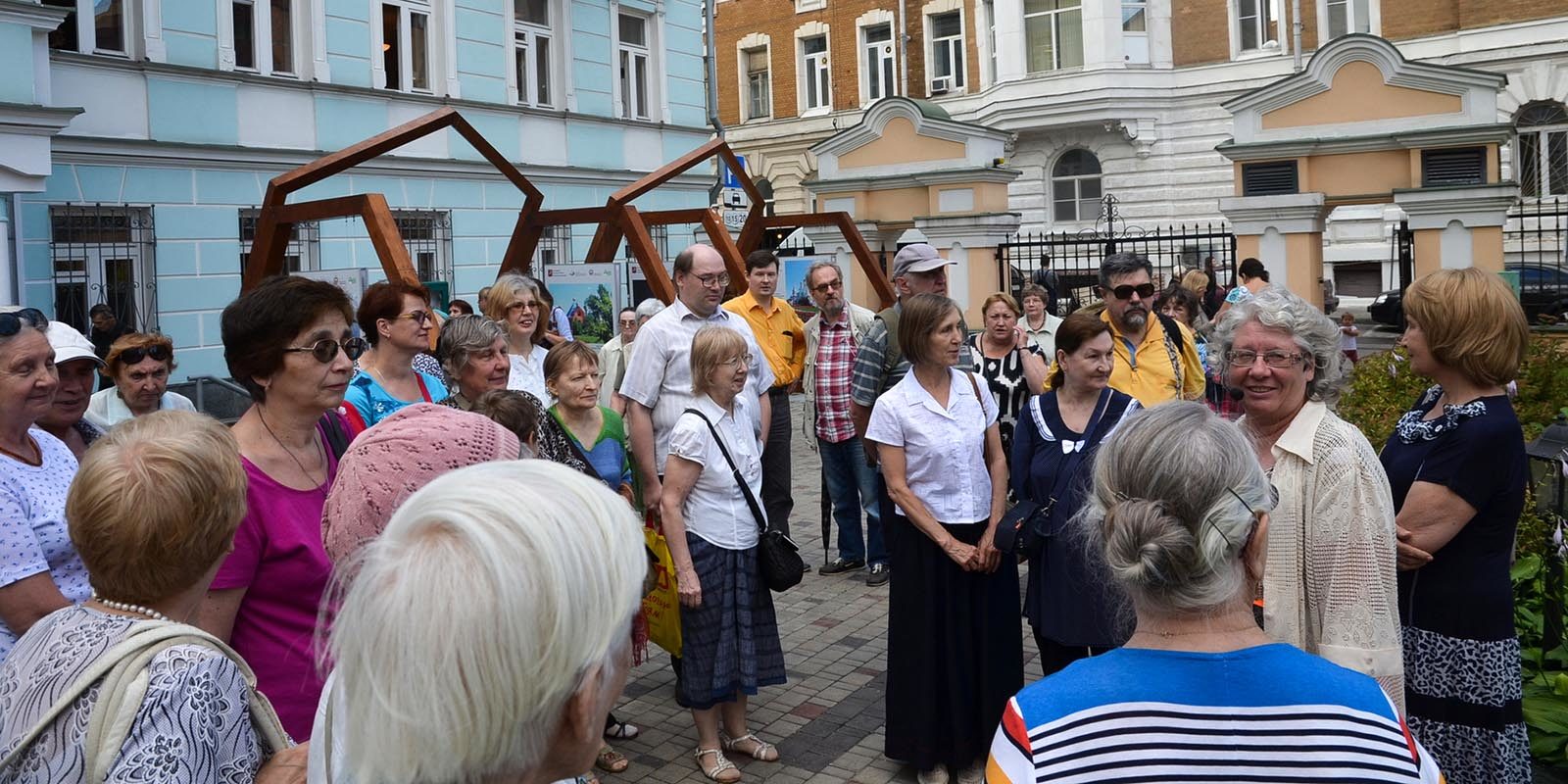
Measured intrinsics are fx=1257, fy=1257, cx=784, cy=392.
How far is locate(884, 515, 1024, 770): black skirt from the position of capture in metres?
4.58

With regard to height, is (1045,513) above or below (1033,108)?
below

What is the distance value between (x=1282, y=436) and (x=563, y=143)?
16.9 metres

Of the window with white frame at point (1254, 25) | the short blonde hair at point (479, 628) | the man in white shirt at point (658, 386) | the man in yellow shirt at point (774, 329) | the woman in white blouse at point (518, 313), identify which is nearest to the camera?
the short blonde hair at point (479, 628)

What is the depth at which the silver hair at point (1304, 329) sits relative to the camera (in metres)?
3.29

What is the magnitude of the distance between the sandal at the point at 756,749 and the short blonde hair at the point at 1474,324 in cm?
278

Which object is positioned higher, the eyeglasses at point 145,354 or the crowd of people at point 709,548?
the eyeglasses at point 145,354

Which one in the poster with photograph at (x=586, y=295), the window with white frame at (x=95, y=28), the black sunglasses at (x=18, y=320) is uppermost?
the window with white frame at (x=95, y=28)

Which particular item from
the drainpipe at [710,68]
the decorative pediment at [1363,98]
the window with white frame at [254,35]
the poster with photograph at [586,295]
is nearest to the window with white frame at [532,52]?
the drainpipe at [710,68]

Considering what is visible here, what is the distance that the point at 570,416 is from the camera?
502 cm

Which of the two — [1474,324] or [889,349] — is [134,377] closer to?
[889,349]

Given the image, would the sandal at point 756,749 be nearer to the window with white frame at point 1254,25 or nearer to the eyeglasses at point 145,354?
the eyeglasses at point 145,354

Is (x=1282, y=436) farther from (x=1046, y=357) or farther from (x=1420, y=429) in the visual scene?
(x=1046, y=357)

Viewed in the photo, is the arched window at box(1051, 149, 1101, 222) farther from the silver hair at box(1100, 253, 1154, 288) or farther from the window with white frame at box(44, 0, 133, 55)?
the silver hair at box(1100, 253, 1154, 288)

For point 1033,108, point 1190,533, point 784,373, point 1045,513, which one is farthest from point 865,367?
point 1033,108
